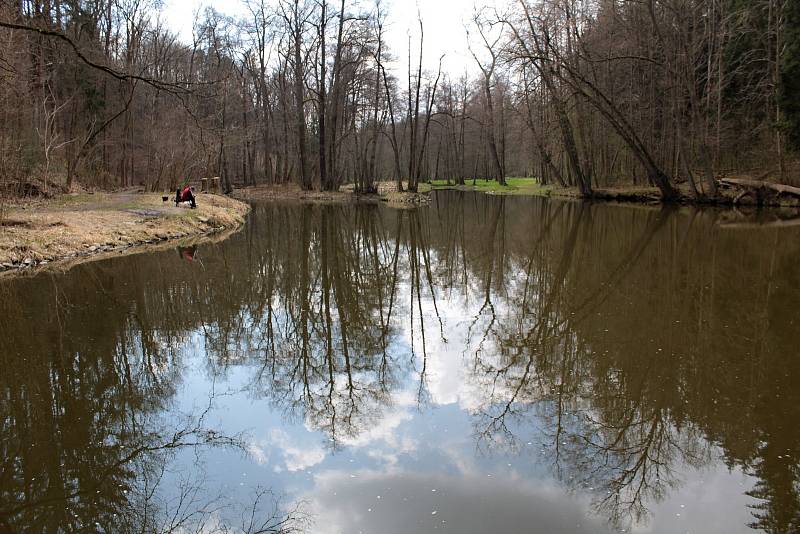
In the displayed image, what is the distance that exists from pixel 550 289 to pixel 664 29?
24963mm

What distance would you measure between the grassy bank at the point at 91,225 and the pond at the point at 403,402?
6.66ft

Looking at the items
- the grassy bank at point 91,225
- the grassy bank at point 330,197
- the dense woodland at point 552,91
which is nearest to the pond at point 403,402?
the grassy bank at point 91,225

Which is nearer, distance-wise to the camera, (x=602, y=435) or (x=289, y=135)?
(x=602, y=435)

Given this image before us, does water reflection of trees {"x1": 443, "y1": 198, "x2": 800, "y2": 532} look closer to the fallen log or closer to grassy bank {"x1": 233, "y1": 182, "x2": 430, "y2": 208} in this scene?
the fallen log

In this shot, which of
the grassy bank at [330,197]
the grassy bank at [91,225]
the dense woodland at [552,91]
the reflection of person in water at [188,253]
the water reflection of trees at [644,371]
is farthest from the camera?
the grassy bank at [330,197]

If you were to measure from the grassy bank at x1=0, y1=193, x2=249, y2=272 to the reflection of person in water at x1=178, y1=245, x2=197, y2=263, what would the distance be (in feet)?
4.09

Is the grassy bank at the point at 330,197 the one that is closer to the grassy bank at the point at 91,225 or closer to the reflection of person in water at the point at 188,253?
the grassy bank at the point at 91,225

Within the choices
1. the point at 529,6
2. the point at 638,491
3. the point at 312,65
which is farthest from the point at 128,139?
the point at 638,491

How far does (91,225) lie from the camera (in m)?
15.8

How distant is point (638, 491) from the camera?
4137 mm

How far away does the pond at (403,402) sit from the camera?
3.96 metres

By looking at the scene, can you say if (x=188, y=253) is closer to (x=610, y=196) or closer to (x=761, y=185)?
(x=761, y=185)

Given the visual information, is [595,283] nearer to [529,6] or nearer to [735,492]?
[735,492]

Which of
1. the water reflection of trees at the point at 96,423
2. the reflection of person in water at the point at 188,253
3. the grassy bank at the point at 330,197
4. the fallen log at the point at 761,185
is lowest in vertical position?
the water reflection of trees at the point at 96,423
